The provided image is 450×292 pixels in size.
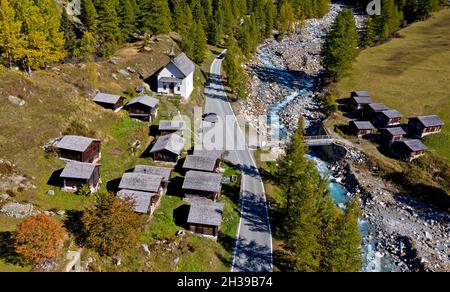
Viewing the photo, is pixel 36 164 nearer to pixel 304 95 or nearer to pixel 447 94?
pixel 304 95

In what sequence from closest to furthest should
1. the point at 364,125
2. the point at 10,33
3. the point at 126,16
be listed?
the point at 10,33, the point at 364,125, the point at 126,16

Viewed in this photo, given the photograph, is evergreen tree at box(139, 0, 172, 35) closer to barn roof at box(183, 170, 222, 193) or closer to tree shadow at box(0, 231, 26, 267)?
barn roof at box(183, 170, 222, 193)

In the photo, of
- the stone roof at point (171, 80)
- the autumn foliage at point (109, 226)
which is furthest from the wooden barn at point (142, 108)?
the autumn foliage at point (109, 226)

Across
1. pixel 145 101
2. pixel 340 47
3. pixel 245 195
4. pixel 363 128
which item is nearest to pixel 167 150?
pixel 245 195

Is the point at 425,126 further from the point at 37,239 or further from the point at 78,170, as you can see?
the point at 37,239

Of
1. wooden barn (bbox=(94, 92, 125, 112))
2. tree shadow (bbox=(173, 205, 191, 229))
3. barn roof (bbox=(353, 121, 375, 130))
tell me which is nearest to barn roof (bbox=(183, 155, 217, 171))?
tree shadow (bbox=(173, 205, 191, 229))

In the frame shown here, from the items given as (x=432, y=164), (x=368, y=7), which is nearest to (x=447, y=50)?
(x=368, y=7)
